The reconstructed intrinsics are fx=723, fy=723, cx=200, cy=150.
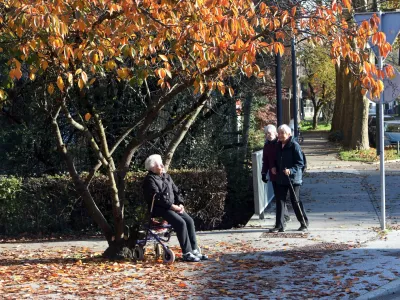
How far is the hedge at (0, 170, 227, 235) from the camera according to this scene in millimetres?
12656

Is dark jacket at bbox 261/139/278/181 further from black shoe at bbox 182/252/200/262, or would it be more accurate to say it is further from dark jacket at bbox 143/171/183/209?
black shoe at bbox 182/252/200/262

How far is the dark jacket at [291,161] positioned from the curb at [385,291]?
3.57 m

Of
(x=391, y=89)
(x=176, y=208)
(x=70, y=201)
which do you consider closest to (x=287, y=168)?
(x=391, y=89)

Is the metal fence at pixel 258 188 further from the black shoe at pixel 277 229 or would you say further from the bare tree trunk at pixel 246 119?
the bare tree trunk at pixel 246 119

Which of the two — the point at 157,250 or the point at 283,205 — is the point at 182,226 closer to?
the point at 157,250

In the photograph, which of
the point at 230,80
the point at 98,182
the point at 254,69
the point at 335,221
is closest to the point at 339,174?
the point at 230,80

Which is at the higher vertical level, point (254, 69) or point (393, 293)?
point (254, 69)

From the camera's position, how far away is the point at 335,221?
12.8 metres

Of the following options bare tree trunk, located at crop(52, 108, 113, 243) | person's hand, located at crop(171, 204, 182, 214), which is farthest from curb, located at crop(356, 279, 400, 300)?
bare tree trunk, located at crop(52, 108, 113, 243)

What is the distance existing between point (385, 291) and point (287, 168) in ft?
13.0

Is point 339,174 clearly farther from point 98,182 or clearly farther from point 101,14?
point 101,14

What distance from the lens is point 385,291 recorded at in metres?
7.80

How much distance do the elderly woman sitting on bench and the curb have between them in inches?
100

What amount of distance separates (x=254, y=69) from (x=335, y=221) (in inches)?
198
